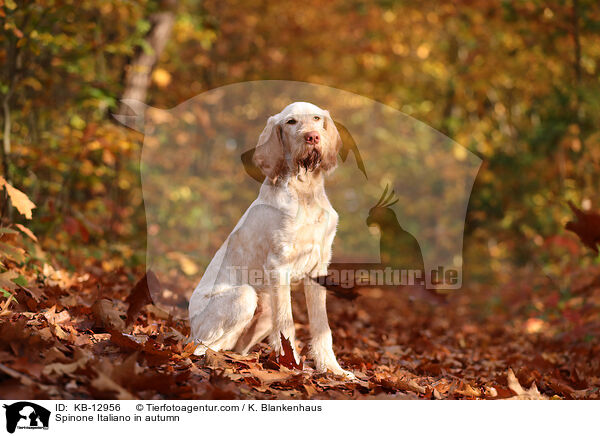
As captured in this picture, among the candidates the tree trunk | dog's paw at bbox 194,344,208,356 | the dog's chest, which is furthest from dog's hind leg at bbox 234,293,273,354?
the tree trunk

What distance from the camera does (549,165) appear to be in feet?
32.7

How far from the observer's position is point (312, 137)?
3.23 meters

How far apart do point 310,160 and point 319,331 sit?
1.12 meters

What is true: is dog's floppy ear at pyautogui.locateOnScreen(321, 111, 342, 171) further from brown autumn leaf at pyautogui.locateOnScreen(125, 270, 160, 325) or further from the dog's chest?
brown autumn leaf at pyautogui.locateOnScreen(125, 270, 160, 325)

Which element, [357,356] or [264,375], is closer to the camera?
[264,375]

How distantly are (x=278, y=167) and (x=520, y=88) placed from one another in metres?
13.0

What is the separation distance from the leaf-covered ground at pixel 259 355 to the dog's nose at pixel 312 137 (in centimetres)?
115

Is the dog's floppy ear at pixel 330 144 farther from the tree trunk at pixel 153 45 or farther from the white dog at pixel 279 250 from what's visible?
the tree trunk at pixel 153 45

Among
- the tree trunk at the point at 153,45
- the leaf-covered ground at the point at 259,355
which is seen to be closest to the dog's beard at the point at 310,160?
the leaf-covered ground at the point at 259,355

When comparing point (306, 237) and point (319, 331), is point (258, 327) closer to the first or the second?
point (319, 331)

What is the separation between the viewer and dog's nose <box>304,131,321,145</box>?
3.23 metres

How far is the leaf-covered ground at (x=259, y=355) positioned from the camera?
2.80 meters

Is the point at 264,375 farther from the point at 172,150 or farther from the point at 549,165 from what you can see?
the point at 549,165
